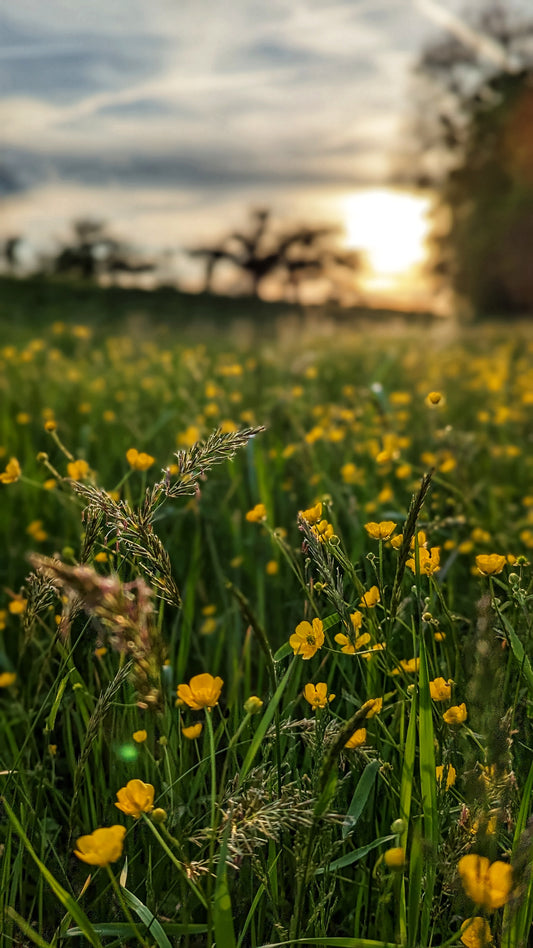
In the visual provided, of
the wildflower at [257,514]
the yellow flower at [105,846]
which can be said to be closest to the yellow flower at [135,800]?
the yellow flower at [105,846]

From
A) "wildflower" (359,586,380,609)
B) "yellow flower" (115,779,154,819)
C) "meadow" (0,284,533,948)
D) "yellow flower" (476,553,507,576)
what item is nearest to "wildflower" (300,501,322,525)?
"meadow" (0,284,533,948)

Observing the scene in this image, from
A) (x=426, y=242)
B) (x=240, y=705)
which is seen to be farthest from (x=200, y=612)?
(x=426, y=242)

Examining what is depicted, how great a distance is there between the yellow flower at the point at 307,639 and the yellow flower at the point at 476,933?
1.17 ft

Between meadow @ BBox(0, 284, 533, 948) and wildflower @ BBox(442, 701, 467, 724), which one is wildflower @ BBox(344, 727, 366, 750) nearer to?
meadow @ BBox(0, 284, 533, 948)

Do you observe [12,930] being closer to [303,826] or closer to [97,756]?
[97,756]

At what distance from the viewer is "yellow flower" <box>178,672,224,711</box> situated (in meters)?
0.99

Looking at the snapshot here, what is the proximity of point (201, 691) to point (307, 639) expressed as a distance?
6.6 inches

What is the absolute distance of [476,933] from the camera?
2.72 ft

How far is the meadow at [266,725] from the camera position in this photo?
33.2 inches

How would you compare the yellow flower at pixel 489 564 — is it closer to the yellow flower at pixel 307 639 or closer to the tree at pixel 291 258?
the yellow flower at pixel 307 639

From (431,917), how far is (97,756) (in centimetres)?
53

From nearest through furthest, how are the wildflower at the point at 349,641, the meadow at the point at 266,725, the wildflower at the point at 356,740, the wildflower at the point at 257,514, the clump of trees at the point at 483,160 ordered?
the meadow at the point at 266,725 → the wildflower at the point at 356,740 → the wildflower at the point at 349,641 → the wildflower at the point at 257,514 → the clump of trees at the point at 483,160

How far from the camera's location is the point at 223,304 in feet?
93.0

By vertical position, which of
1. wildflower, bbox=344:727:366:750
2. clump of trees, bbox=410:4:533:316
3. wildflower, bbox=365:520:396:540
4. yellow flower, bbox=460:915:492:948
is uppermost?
clump of trees, bbox=410:4:533:316
